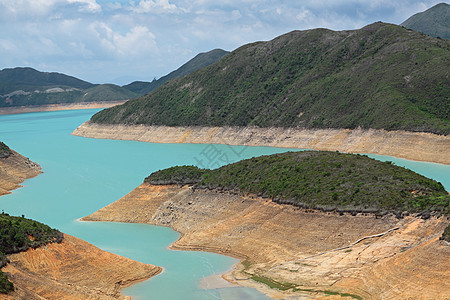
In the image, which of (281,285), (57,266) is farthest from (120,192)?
(281,285)

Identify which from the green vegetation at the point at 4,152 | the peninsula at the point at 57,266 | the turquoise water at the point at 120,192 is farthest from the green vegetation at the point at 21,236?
the green vegetation at the point at 4,152

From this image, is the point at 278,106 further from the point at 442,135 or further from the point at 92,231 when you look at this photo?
the point at 92,231

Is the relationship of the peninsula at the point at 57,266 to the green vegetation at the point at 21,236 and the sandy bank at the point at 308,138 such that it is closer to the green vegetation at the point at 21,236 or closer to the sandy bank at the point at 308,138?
the green vegetation at the point at 21,236

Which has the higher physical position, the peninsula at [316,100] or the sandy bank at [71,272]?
the peninsula at [316,100]

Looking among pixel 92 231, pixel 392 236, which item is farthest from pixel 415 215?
pixel 92 231

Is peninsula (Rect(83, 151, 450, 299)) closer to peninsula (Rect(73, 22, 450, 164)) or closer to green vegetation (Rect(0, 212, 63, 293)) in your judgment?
green vegetation (Rect(0, 212, 63, 293))

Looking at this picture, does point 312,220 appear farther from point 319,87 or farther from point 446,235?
point 319,87
